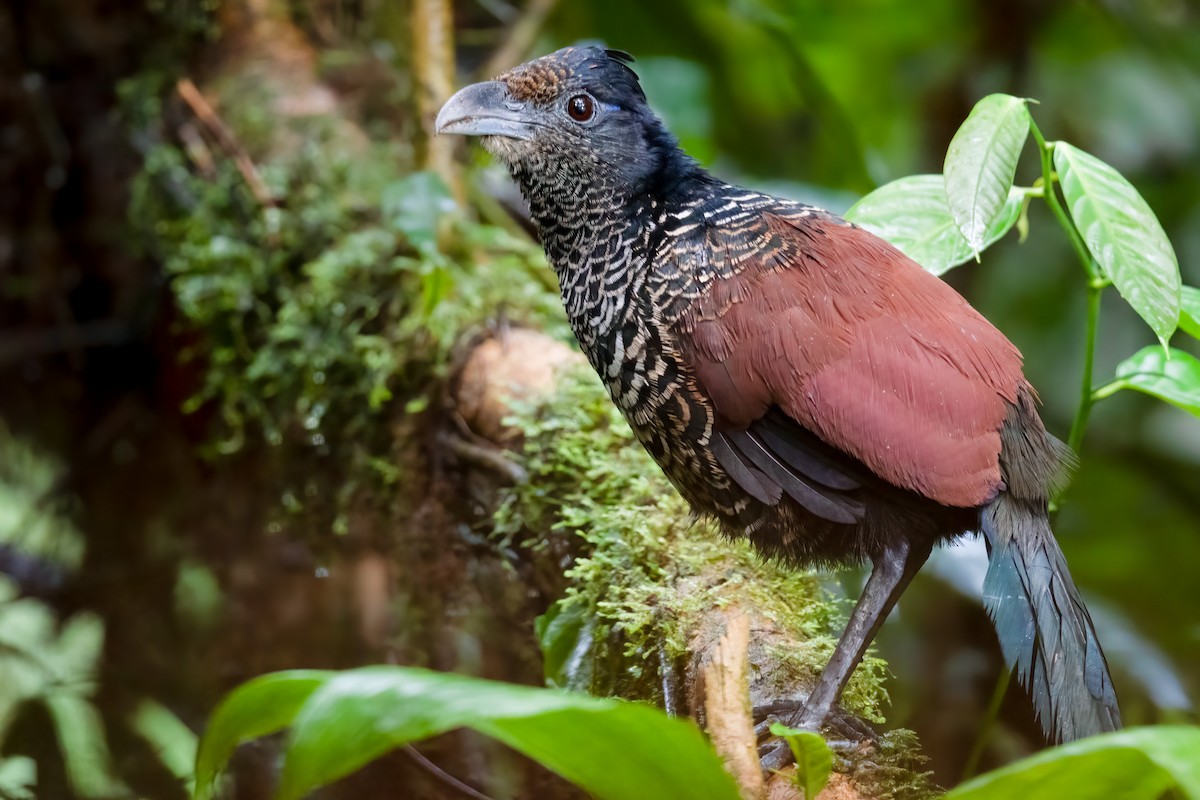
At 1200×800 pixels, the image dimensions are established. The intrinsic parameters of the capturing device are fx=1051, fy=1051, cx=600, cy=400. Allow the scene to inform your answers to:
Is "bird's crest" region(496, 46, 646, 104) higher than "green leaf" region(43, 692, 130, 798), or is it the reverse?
"bird's crest" region(496, 46, 646, 104)

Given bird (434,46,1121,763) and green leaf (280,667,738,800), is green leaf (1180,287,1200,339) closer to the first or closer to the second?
bird (434,46,1121,763)

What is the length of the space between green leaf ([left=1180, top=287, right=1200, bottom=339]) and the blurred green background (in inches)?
45.5

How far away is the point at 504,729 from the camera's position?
979 millimetres

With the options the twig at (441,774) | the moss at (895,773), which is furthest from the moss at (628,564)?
the twig at (441,774)

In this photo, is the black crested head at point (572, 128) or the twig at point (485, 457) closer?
the black crested head at point (572, 128)

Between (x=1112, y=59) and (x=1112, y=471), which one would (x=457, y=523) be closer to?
(x=1112, y=471)

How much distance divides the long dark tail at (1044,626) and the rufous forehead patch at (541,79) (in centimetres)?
109

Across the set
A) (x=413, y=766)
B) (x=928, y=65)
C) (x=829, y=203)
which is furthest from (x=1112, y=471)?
(x=413, y=766)

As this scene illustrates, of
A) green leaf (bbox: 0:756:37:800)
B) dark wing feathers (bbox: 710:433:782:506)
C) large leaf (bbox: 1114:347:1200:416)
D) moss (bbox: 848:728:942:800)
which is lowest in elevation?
green leaf (bbox: 0:756:37:800)

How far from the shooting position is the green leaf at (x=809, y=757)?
124 centimetres

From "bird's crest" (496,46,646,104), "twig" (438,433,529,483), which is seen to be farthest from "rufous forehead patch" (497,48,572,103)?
"twig" (438,433,529,483)

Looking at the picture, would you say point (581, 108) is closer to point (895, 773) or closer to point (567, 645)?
point (567, 645)

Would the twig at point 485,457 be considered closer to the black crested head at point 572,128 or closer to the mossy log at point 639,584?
the mossy log at point 639,584

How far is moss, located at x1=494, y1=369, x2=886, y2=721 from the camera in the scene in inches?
70.6
